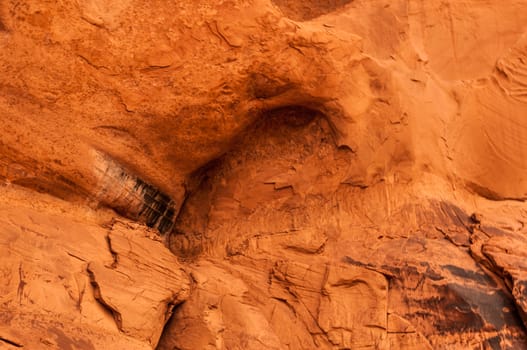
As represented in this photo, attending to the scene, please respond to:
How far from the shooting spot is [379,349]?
3.62 metres

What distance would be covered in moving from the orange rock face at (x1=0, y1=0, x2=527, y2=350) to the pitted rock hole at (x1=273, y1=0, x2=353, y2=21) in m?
0.02

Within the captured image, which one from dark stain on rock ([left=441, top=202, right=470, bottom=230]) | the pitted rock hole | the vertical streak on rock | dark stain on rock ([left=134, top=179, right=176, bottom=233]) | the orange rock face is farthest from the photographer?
the pitted rock hole

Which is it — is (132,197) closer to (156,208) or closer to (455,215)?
(156,208)

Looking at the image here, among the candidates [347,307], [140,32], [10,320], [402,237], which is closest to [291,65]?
[140,32]

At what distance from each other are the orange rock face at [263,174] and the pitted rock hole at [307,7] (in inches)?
0.6

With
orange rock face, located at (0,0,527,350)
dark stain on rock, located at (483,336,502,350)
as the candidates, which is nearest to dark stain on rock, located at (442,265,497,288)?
orange rock face, located at (0,0,527,350)

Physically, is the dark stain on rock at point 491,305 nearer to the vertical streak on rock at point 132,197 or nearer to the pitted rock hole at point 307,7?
the vertical streak on rock at point 132,197

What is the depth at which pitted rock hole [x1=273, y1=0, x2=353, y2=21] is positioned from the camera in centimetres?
470

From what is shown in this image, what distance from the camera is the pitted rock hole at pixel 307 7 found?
185 inches

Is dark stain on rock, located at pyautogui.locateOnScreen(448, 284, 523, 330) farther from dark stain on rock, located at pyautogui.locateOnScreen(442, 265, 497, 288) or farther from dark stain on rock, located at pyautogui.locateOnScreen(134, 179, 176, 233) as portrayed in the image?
dark stain on rock, located at pyautogui.locateOnScreen(134, 179, 176, 233)

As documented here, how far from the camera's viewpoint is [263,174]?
14.2ft

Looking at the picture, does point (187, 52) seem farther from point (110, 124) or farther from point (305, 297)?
point (305, 297)

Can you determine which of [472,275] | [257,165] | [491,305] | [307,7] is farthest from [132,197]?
[491,305]

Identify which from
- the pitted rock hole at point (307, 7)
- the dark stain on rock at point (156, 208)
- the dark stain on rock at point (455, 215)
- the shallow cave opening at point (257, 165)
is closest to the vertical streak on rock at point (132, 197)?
the dark stain on rock at point (156, 208)
